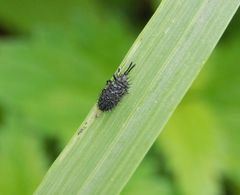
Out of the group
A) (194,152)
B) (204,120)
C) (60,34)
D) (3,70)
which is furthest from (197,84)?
(3,70)

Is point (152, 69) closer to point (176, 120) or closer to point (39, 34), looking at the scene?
point (176, 120)

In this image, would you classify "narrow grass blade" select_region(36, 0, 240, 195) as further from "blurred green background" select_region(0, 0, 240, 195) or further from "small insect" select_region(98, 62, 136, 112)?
"blurred green background" select_region(0, 0, 240, 195)

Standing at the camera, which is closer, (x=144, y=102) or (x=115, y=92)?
(x=144, y=102)

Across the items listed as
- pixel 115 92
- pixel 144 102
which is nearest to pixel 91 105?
pixel 115 92

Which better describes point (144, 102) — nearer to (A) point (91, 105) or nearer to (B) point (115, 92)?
(B) point (115, 92)

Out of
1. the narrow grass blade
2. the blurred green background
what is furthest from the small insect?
the blurred green background

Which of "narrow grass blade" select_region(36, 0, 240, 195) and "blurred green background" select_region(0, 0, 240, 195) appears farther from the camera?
"blurred green background" select_region(0, 0, 240, 195)
